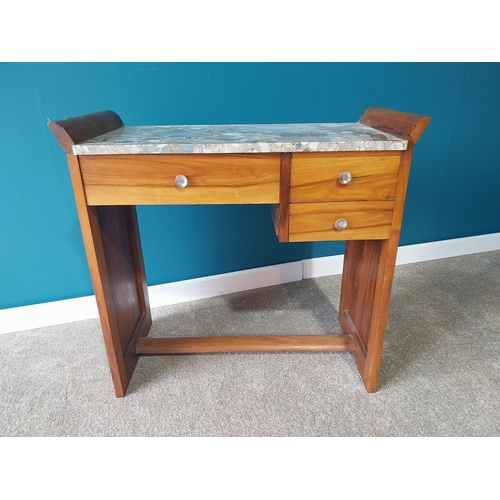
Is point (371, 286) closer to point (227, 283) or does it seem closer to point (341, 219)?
point (341, 219)

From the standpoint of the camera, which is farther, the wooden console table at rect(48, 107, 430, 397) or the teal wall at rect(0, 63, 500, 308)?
the teal wall at rect(0, 63, 500, 308)

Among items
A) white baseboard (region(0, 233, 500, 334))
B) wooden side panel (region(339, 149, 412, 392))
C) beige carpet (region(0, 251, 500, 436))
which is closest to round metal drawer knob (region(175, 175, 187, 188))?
wooden side panel (region(339, 149, 412, 392))

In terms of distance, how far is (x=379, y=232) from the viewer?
3.08 feet

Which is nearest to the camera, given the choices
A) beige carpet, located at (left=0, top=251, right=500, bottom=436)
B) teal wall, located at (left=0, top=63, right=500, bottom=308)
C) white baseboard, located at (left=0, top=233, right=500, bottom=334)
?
beige carpet, located at (left=0, top=251, right=500, bottom=436)

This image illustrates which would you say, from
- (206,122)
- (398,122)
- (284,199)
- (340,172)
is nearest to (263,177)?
(284,199)

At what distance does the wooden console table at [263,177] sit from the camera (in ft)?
2.79

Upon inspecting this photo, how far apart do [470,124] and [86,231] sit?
5.80ft

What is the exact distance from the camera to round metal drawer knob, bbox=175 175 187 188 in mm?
872

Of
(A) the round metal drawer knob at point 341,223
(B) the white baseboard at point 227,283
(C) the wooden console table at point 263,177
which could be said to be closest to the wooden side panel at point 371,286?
(C) the wooden console table at point 263,177

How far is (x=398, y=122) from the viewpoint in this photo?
3.03 ft

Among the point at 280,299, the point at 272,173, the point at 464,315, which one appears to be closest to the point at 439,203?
the point at 464,315

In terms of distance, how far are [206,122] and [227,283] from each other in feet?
2.20

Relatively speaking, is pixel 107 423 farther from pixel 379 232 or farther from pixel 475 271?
pixel 475 271

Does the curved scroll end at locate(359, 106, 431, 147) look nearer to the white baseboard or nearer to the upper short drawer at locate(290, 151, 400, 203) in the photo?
the upper short drawer at locate(290, 151, 400, 203)
